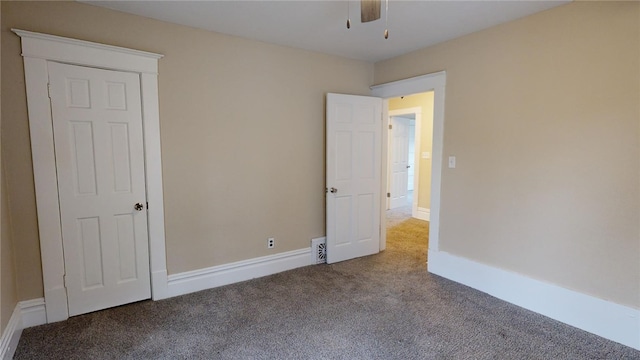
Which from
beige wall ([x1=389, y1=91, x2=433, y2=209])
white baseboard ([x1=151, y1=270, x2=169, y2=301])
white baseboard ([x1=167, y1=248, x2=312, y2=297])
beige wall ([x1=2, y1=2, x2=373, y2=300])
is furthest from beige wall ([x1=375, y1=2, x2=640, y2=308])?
white baseboard ([x1=151, y1=270, x2=169, y2=301])

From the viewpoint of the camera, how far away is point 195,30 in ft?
9.31

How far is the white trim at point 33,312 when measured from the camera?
2.32 metres

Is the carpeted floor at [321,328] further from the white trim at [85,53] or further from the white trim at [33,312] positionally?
the white trim at [85,53]

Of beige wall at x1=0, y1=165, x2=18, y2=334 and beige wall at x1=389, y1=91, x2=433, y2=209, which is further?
beige wall at x1=389, y1=91, x2=433, y2=209

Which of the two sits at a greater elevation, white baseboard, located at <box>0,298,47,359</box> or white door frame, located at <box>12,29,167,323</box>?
white door frame, located at <box>12,29,167,323</box>

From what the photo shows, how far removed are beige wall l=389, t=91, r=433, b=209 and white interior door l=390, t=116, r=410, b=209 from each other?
0.80 m

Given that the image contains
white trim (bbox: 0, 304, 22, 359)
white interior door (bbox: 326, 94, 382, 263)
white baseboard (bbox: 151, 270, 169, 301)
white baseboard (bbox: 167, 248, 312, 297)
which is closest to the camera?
white trim (bbox: 0, 304, 22, 359)

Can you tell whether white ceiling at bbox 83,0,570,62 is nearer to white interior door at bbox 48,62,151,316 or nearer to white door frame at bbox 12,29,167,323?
white door frame at bbox 12,29,167,323

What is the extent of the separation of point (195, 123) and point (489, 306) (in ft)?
10.2

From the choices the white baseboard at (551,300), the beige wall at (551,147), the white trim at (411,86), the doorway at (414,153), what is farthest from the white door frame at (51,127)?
the doorway at (414,153)

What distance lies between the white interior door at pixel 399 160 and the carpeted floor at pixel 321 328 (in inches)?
158

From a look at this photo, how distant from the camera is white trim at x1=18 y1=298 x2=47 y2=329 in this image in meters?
2.32

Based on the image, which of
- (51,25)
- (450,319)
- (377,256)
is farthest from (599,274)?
(51,25)

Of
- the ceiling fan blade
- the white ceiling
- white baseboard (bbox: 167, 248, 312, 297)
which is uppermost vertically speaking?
the white ceiling
